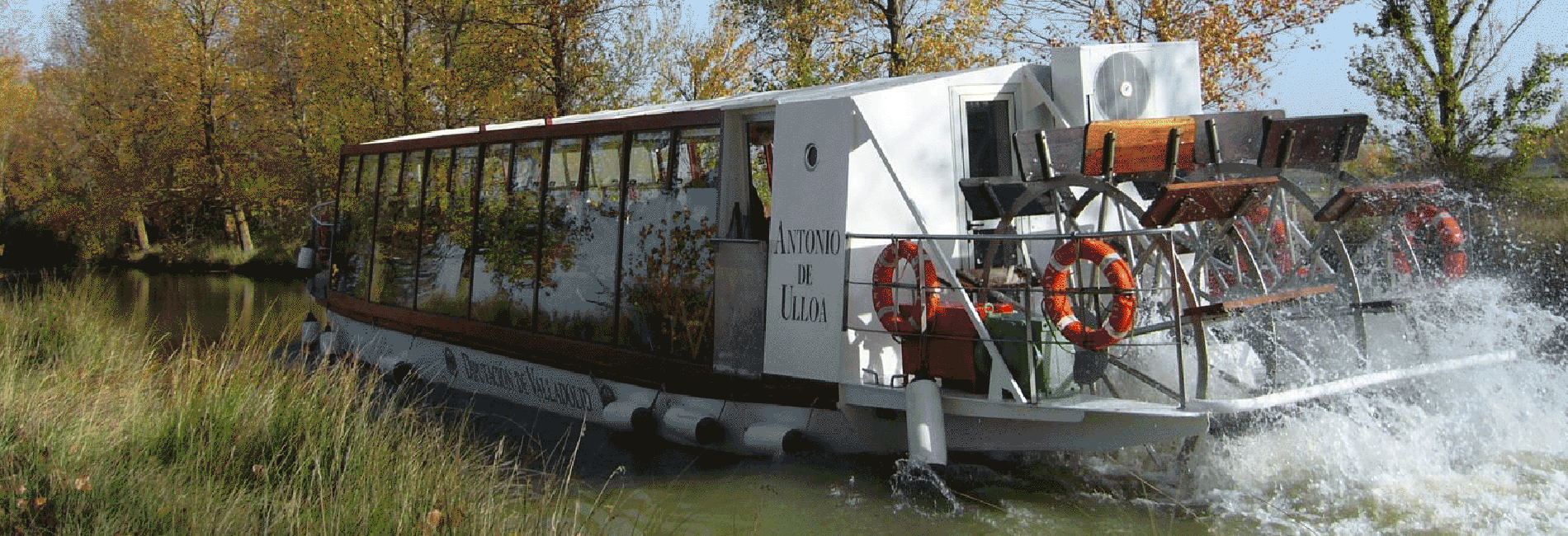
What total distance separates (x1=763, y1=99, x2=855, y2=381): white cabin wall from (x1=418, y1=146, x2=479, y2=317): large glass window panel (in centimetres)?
444

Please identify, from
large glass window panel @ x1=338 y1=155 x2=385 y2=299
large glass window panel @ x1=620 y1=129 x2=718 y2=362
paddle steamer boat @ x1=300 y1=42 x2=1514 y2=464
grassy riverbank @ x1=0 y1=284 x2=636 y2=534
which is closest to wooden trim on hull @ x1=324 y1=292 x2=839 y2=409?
paddle steamer boat @ x1=300 y1=42 x2=1514 y2=464

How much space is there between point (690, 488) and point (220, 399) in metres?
3.16

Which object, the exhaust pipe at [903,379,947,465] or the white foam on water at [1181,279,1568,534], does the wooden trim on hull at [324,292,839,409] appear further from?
the white foam on water at [1181,279,1568,534]

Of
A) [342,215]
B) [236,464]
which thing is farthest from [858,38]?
[236,464]

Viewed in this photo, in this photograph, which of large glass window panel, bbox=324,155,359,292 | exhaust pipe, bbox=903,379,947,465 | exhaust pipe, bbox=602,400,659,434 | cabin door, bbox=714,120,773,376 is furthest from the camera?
large glass window panel, bbox=324,155,359,292

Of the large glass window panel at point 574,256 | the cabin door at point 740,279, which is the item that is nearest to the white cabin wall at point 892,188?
the cabin door at point 740,279

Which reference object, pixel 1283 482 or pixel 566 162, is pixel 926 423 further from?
pixel 566 162

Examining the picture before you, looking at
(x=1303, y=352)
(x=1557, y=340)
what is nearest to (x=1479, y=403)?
(x=1303, y=352)

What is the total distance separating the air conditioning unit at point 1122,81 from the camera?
940 centimetres

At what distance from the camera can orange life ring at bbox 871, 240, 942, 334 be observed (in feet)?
26.5

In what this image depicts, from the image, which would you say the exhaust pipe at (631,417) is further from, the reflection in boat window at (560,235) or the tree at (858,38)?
the tree at (858,38)

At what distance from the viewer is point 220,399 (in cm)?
694

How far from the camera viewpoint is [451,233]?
12539 millimetres

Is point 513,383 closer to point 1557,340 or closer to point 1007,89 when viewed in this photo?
point 1007,89
